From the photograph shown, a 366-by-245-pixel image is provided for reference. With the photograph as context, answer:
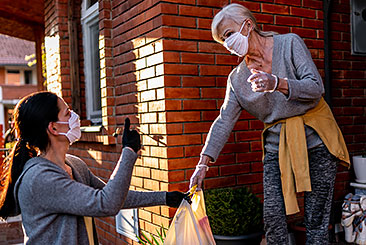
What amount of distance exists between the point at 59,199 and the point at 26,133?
1.23 ft

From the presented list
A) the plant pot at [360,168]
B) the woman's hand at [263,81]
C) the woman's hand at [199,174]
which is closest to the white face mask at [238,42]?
the woman's hand at [263,81]

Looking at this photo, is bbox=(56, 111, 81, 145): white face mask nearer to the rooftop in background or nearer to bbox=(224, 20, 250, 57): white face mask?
bbox=(224, 20, 250, 57): white face mask

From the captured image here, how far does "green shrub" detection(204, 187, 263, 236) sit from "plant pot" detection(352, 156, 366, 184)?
1.47 m

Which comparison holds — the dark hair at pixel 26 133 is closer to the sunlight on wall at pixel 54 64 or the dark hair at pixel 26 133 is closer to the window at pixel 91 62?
the window at pixel 91 62

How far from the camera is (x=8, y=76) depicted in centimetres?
3434

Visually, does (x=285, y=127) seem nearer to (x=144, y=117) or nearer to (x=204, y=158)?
(x=204, y=158)

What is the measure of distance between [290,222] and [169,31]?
194cm

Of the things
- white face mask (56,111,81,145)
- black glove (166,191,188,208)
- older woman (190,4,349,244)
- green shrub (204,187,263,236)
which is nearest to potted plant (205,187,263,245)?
green shrub (204,187,263,236)

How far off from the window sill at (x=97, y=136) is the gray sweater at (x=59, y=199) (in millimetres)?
2109

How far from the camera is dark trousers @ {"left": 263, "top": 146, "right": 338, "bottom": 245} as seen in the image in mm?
2484

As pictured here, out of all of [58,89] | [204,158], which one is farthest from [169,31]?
[58,89]

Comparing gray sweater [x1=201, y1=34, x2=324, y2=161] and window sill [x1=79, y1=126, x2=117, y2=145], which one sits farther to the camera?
window sill [x1=79, y1=126, x2=117, y2=145]

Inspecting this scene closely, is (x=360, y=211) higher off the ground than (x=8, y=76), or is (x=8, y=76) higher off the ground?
(x=8, y=76)

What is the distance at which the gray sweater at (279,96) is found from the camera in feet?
7.72
